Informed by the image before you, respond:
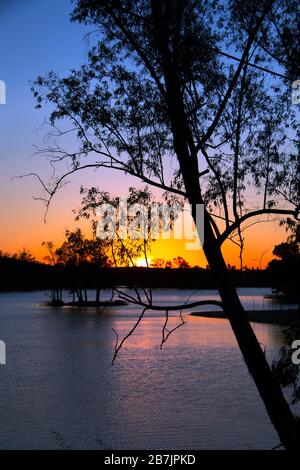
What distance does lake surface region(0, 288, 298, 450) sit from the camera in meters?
18.6

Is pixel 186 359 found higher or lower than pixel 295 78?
lower

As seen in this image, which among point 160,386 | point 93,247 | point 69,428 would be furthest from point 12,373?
point 93,247

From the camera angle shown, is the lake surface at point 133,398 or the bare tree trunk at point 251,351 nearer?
the bare tree trunk at point 251,351

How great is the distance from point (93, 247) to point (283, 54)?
3623mm

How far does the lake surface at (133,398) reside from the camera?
18562 millimetres

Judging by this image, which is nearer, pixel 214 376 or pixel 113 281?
pixel 113 281

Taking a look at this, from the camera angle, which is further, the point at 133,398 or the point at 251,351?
the point at 133,398

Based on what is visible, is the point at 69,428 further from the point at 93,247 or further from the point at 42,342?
the point at 42,342

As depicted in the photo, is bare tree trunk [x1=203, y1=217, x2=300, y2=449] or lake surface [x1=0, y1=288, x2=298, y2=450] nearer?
bare tree trunk [x1=203, y1=217, x2=300, y2=449]

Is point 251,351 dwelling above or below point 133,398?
above

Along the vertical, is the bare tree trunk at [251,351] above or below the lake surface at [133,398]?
above

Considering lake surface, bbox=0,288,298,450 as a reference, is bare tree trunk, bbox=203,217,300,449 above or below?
above

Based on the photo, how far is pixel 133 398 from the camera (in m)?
25.8

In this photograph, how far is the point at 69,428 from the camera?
20.3m
